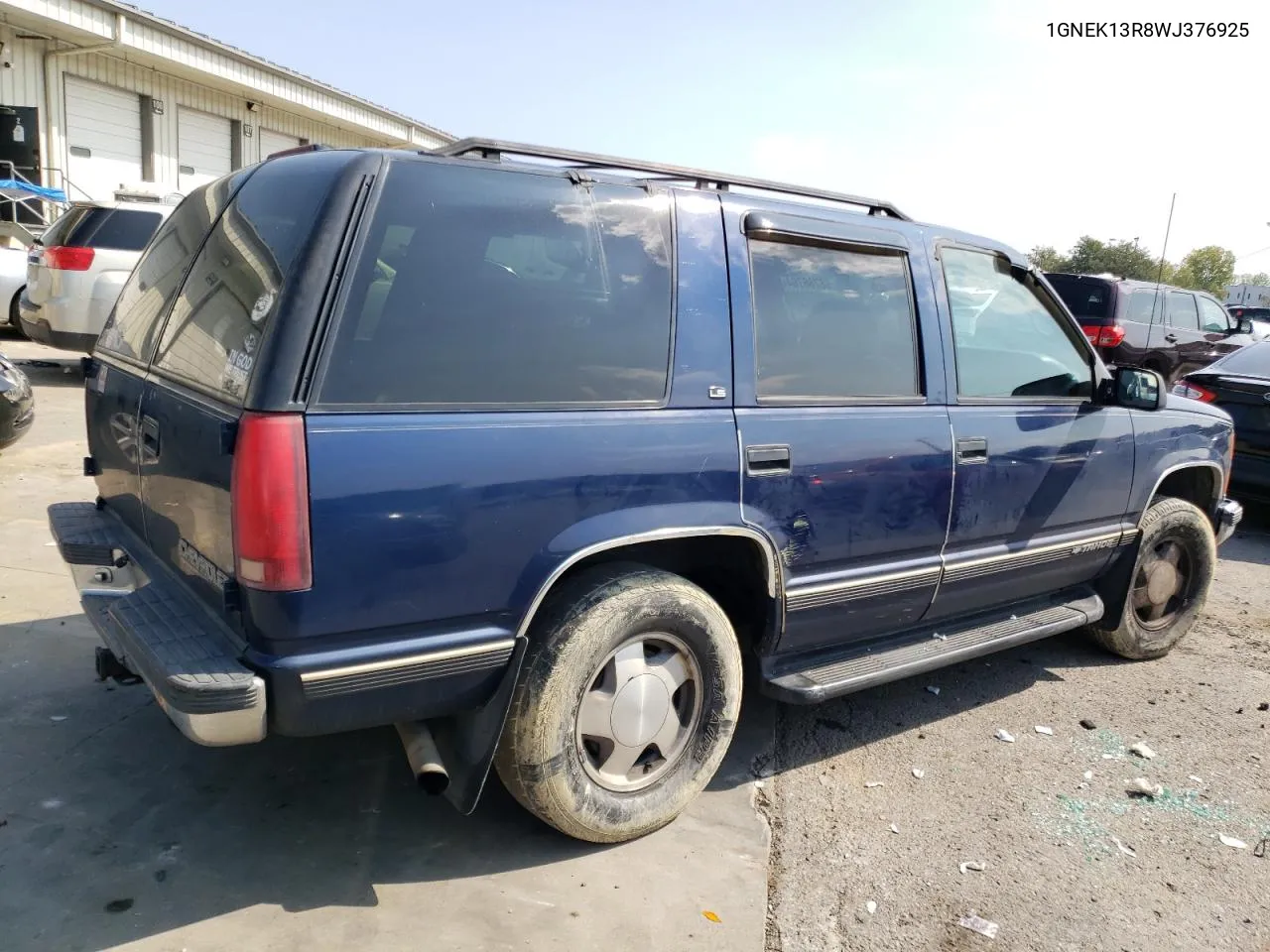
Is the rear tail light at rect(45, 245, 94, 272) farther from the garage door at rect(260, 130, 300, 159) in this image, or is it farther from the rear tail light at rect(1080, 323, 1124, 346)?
the garage door at rect(260, 130, 300, 159)

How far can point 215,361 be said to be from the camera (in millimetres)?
2670

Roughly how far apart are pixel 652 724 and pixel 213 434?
1.54 m

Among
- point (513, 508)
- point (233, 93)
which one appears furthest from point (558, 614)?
point (233, 93)

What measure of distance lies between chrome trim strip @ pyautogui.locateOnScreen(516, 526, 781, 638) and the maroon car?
10.6 m

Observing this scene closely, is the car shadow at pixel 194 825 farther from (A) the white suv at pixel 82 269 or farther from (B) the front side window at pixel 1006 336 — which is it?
(A) the white suv at pixel 82 269

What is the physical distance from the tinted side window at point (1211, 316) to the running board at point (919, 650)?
12.9 meters

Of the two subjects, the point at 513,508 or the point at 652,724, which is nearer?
the point at 513,508

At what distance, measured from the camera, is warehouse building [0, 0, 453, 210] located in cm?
1622

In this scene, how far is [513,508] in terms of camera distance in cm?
259

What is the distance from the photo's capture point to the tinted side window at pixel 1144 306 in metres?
13.5

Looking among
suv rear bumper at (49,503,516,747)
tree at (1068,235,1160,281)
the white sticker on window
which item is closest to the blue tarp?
suv rear bumper at (49,503,516,747)

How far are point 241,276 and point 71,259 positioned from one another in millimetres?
8373

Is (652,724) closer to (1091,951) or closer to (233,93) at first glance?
(1091,951)

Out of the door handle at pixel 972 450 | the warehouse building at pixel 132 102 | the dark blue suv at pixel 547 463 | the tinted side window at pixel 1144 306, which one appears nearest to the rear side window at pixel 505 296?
the dark blue suv at pixel 547 463
